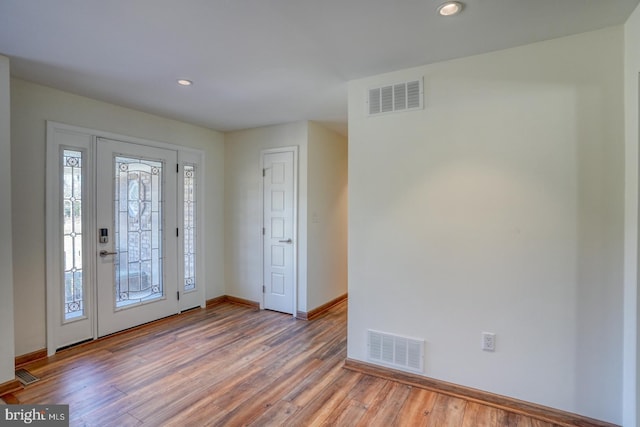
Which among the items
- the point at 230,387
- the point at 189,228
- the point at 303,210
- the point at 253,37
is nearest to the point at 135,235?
the point at 189,228

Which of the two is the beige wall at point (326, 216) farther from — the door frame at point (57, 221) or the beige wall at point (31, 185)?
the beige wall at point (31, 185)

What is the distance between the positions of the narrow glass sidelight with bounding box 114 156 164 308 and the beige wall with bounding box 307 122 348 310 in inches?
74.7

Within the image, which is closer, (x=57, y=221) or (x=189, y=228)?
(x=57, y=221)

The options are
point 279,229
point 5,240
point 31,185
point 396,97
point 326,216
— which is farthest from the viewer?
point 326,216

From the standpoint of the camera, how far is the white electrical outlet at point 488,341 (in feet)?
7.39

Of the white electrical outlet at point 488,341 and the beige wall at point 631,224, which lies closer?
the beige wall at point 631,224

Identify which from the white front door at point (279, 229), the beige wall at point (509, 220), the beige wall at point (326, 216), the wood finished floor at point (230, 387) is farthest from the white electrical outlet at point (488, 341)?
the white front door at point (279, 229)

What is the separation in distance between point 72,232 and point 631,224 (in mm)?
4499

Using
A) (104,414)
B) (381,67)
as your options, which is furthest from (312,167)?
(104,414)

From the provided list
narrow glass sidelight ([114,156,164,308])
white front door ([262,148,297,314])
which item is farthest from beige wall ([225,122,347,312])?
narrow glass sidelight ([114,156,164,308])

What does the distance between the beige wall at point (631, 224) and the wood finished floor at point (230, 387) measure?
55 cm

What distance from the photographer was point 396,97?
8.47 feet

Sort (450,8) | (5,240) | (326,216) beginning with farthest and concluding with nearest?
1. (326,216)
2. (5,240)
3. (450,8)

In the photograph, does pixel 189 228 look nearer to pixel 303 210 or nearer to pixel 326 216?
pixel 303 210
